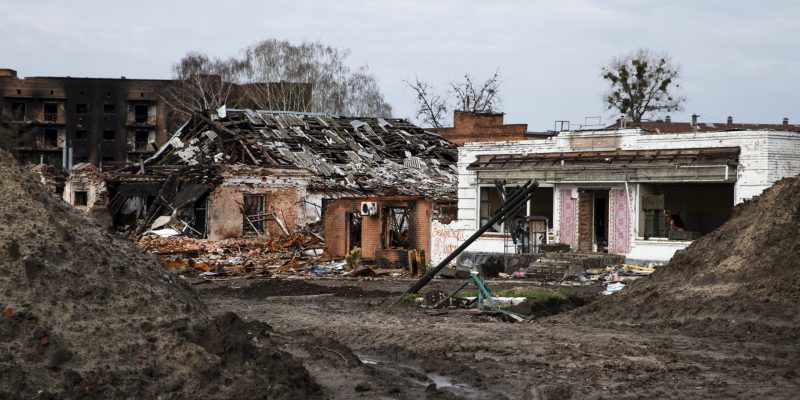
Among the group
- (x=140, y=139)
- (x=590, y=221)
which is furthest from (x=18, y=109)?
(x=590, y=221)

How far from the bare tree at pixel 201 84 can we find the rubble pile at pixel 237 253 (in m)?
28.1

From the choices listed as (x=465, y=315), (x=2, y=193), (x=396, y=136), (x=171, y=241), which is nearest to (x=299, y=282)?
(x=465, y=315)

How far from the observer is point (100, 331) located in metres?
11.1

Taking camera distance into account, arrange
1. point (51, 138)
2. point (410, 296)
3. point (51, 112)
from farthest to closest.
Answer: point (51, 138) < point (51, 112) < point (410, 296)

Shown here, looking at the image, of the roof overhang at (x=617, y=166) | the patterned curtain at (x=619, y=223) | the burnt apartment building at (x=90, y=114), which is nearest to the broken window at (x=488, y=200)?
the roof overhang at (x=617, y=166)

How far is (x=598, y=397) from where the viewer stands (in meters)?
12.1

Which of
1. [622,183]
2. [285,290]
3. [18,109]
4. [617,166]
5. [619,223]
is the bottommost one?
[285,290]

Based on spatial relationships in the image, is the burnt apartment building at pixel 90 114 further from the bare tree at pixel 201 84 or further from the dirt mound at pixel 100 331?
the dirt mound at pixel 100 331

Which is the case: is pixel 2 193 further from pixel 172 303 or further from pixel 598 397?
pixel 598 397

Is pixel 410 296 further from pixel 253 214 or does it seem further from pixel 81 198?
pixel 81 198

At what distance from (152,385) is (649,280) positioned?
12.4 meters

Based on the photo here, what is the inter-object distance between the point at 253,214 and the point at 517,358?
96.0ft

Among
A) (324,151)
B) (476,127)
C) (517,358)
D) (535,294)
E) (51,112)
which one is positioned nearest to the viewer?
(517,358)

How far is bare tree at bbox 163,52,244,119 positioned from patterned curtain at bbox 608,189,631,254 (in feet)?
127
